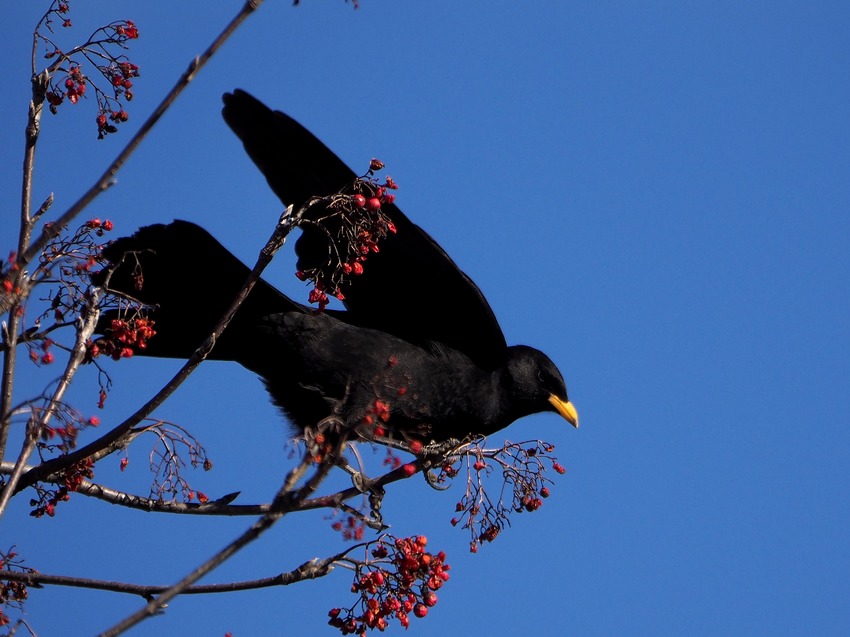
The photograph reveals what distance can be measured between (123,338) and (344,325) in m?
2.46

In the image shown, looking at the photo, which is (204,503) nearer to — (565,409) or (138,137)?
(138,137)

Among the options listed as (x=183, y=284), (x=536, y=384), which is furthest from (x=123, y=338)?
(x=536, y=384)

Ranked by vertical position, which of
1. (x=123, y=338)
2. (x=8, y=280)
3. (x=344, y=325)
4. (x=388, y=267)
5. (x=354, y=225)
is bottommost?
(x=8, y=280)

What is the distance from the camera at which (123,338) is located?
3.78 m

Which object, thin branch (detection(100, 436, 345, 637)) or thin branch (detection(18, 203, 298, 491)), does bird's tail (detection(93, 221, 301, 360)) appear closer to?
thin branch (detection(18, 203, 298, 491))

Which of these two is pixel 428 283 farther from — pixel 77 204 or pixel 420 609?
pixel 77 204

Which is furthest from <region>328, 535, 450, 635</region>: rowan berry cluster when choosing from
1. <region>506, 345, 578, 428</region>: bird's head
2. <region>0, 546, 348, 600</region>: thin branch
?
<region>506, 345, 578, 428</region>: bird's head

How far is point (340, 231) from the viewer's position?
3836 mm

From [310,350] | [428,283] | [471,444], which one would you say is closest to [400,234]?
[428,283]

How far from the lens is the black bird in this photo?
507 centimetres

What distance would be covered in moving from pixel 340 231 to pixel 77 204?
1571 millimetres

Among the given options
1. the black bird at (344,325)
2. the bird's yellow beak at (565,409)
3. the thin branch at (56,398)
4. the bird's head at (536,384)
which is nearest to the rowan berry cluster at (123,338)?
the thin branch at (56,398)

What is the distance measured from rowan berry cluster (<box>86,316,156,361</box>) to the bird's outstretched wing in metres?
1.48

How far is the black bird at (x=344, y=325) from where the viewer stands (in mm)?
5066
